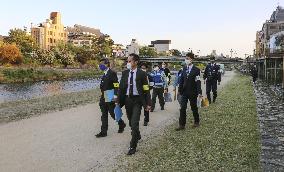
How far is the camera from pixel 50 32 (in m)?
143

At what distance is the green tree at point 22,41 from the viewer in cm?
9706

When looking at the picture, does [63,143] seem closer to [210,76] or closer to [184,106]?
[184,106]

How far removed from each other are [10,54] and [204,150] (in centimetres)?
8230

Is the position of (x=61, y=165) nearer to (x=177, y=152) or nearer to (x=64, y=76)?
(x=177, y=152)

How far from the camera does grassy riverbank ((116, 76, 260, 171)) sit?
7738mm

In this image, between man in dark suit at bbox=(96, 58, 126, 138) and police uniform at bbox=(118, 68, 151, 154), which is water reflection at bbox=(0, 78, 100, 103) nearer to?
man in dark suit at bbox=(96, 58, 126, 138)

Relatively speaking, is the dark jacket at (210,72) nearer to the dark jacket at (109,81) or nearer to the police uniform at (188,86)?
the police uniform at (188,86)

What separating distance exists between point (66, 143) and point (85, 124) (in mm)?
3301

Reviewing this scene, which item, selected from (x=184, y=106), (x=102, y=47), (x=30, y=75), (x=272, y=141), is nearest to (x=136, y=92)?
(x=184, y=106)

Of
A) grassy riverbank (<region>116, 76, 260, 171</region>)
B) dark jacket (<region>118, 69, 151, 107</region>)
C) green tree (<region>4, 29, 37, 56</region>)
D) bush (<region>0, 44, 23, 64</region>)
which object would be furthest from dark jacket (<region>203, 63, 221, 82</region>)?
green tree (<region>4, 29, 37, 56</region>)

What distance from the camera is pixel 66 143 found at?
10297 millimetres

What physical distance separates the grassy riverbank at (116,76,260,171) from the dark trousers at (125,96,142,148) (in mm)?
347

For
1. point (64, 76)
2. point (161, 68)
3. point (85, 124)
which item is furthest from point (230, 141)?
point (64, 76)

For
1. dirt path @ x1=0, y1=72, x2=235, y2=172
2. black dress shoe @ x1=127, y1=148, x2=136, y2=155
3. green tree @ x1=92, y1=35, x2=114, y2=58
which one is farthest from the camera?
green tree @ x1=92, y1=35, x2=114, y2=58
